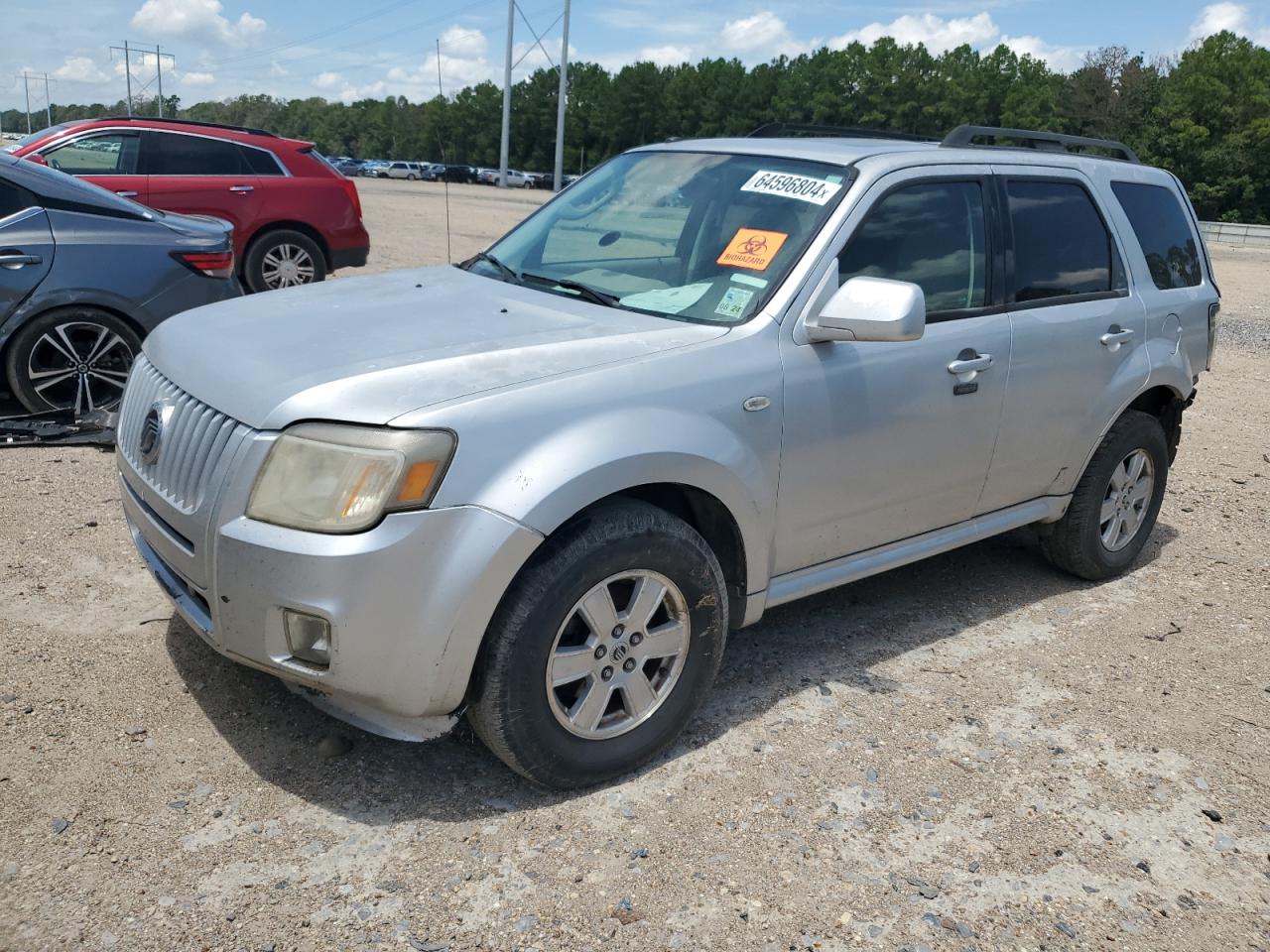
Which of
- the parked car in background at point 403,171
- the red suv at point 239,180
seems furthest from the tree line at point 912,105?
the red suv at point 239,180

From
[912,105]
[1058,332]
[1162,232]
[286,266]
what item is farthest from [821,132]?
[912,105]

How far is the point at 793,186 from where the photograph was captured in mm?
3982

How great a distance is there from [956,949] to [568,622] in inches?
50.9

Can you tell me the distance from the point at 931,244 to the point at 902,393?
63 centimetres

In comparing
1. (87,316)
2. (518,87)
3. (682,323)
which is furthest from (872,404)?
(518,87)

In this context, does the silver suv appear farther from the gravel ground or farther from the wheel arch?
the wheel arch

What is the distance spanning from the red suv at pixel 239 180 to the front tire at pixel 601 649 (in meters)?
8.94

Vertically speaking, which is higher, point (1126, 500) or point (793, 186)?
point (793, 186)

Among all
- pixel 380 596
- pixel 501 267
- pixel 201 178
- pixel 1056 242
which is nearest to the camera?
pixel 380 596

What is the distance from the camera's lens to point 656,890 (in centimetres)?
292

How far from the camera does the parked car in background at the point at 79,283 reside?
20.6 ft

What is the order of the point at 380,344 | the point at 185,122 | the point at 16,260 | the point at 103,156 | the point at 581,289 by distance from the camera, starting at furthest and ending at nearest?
1. the point at 185,122
2. the point at 103,156
3. the point at 16,260
4. the point at 581,289
5. the point at 380,344

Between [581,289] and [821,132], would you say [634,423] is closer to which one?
[581,289]

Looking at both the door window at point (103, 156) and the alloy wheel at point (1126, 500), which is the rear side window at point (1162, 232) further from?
the door window at point (103, 156)
